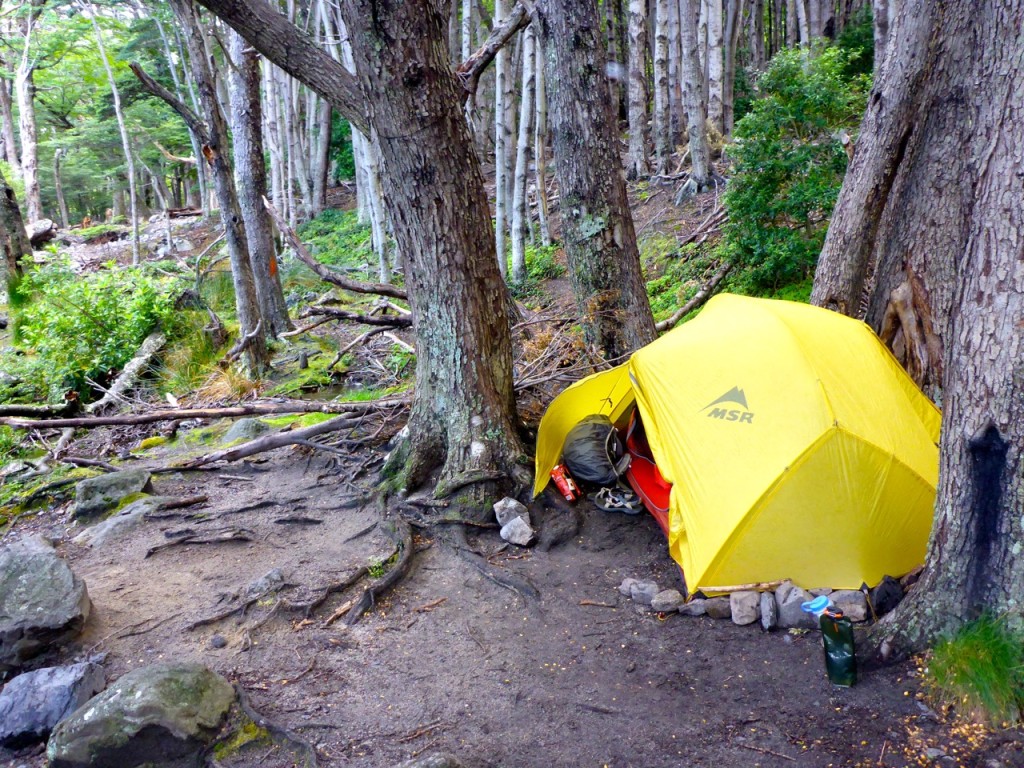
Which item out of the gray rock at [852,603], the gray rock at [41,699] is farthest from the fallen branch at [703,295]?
the gray rock at [41,699]

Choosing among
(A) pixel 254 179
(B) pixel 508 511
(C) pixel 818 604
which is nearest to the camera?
(C) pixel 818 604

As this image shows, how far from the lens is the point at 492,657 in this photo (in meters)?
4.14

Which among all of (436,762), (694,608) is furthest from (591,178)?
(436,762)

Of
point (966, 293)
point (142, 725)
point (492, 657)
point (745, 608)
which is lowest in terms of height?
point (492, 657)

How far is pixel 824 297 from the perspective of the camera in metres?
6.24

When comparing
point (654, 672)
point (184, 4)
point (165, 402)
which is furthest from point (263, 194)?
point (654, 672)

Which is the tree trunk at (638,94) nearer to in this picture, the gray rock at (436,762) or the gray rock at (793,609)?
the gray rock at (793,609)

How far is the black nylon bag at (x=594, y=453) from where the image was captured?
5789 millimetres

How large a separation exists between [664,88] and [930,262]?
9.37m

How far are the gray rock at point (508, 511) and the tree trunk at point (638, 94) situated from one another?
11.5 m

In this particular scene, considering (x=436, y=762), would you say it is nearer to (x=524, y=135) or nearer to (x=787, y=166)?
(x=787, y=166)

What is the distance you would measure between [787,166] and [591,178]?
2.79m

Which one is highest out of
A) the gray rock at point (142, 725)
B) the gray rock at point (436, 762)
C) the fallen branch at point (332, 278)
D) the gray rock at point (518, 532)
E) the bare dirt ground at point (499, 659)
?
the fallen branch at point (332, 278)

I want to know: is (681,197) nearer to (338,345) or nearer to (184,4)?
(338,345)
